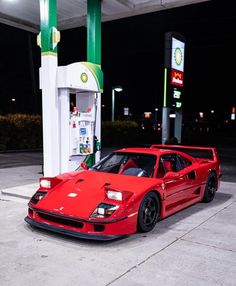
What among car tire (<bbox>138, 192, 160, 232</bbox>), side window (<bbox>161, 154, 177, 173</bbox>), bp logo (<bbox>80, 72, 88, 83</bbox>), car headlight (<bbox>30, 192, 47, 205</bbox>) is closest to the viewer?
car tire (<bbox>138, 192, 160, 232</bbox>)

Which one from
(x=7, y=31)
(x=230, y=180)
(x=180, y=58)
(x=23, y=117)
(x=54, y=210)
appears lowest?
(x=230, y=180)

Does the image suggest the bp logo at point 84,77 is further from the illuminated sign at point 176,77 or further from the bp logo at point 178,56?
the bp logo at point 178,56

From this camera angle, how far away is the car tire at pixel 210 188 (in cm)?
671

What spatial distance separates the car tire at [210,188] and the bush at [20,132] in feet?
47.5

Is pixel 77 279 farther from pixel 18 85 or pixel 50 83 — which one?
pixel 18 85

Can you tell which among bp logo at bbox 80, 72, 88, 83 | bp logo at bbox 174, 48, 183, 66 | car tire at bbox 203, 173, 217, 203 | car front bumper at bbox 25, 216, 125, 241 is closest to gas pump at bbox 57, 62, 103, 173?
bp logo at bbox 80, 72, 88, 83

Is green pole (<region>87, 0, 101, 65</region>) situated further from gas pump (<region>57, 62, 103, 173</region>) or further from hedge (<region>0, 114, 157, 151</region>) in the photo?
hedge (<region>0, 114, 157, 151</region>)

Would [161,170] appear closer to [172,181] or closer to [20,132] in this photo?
[172,181]

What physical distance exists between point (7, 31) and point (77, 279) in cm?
2744

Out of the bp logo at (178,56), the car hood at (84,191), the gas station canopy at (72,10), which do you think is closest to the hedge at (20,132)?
the gas station canopy at (72,10)

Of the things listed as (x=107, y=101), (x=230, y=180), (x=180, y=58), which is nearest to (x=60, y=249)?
(x=230, y=180)

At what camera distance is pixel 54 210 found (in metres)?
4.49

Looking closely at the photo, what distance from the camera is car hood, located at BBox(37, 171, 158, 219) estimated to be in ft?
14.6

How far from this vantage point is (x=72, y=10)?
10422 millimetres
